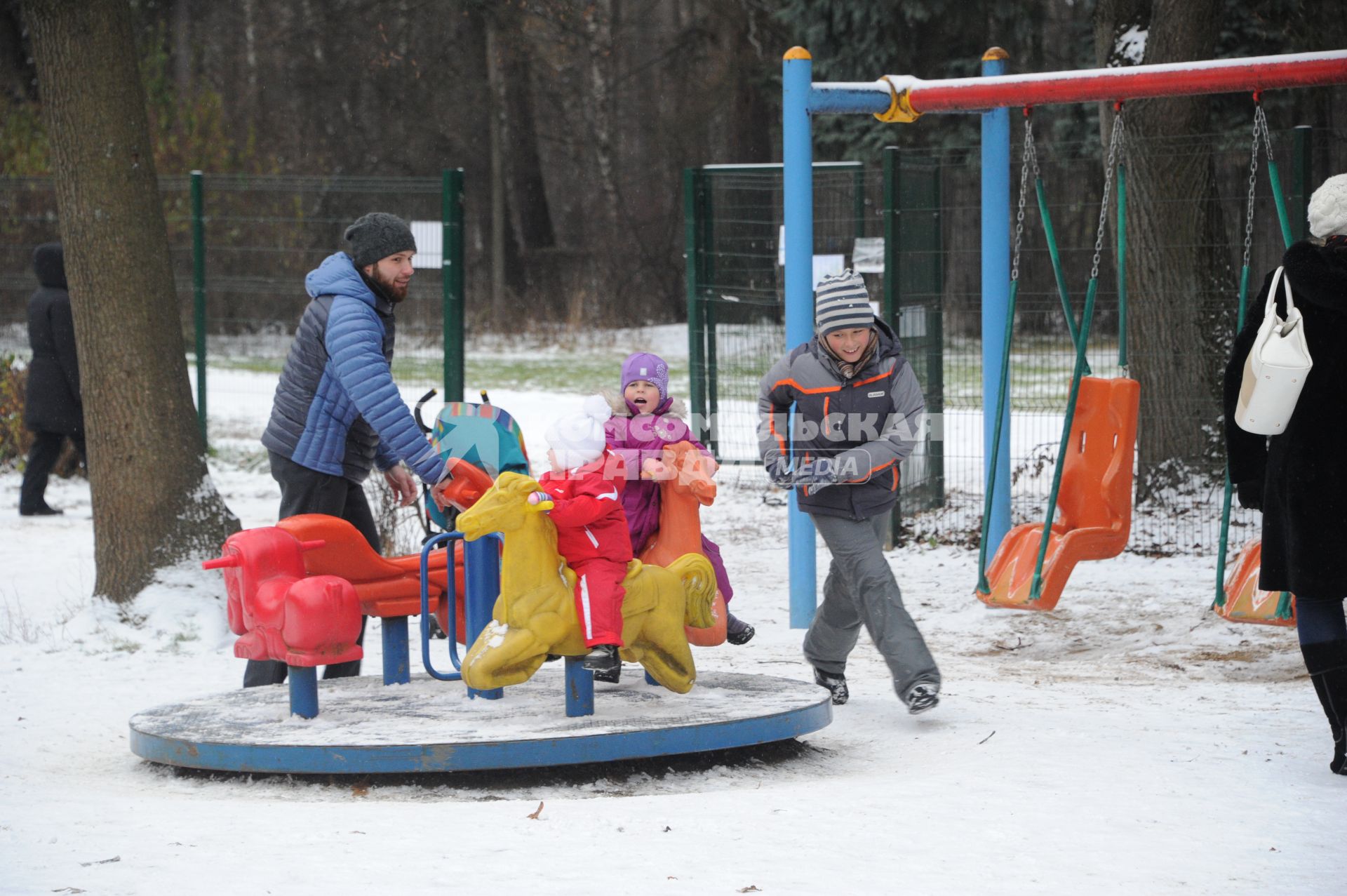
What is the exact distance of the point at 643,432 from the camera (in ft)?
17.8

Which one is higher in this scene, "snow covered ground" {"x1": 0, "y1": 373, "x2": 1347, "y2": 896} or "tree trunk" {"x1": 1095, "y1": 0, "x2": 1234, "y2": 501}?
"tree trunk" {"x1": 1095, "y1": 0, "x2": 1234, "y2": 501}

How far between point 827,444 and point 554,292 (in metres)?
24.8

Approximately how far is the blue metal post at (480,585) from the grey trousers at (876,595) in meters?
1.16

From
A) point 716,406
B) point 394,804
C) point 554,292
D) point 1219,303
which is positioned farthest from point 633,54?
point 394,804

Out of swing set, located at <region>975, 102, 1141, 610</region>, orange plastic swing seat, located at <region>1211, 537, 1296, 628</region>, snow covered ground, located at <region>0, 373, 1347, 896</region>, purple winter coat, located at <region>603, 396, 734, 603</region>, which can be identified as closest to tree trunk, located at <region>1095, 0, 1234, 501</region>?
snow covered ground, located at <region>0, 373, 1347, 896</region>

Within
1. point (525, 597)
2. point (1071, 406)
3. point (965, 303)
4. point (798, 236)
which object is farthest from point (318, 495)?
point (965, 303)

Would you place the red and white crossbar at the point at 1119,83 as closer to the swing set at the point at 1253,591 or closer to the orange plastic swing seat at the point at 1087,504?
the swing set at the point at 1253,591

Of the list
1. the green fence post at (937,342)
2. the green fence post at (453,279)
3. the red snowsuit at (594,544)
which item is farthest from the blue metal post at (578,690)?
the green fence post at (937,342)

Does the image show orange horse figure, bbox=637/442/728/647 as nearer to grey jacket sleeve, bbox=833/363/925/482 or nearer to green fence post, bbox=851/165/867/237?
grey jacket sleeve, bbox=833/363/925/482

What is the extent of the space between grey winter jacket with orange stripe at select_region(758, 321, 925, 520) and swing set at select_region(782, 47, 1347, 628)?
917mm

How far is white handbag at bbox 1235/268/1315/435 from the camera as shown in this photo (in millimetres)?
4598

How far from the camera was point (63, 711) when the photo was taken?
19.9ft

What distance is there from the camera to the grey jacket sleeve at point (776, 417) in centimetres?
553

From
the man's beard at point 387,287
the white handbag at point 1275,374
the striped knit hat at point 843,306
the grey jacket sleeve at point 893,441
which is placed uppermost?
the man's beard at point 387,287
